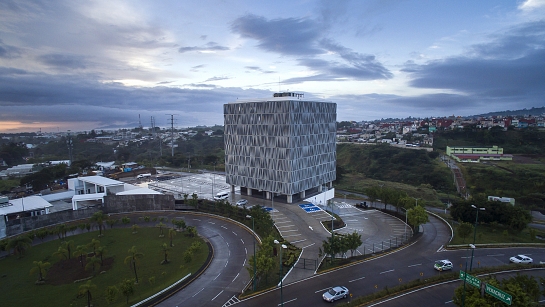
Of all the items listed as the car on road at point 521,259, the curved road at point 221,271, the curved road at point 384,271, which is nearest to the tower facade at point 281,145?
the curved road at point 221,271

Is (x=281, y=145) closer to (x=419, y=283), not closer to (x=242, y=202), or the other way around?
(x=242, y=202)

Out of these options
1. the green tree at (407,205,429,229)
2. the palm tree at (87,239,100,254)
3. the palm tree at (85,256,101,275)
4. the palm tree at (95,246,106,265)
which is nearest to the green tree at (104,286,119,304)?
the palm tree at (85,256,101,275)

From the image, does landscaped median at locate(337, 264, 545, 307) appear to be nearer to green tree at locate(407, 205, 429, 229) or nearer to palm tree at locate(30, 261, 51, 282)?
green tree at locate(407, 205, 429, 229)

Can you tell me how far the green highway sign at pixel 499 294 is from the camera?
17.8m

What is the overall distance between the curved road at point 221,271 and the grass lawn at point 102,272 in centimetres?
201

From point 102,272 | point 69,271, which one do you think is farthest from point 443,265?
point 69,271

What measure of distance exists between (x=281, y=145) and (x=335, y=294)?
3516cm

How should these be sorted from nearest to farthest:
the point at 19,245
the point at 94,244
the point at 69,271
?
the point at 69,271, the point at 94,244, the point at 19,245

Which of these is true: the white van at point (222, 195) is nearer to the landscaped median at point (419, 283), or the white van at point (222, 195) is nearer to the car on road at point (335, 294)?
the car on road at point (335, 294)

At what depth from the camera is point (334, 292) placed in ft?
86.3

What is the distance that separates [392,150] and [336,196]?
2692 inches

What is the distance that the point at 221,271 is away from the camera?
3306 centimetres

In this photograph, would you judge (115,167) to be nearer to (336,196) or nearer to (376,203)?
(336,196)

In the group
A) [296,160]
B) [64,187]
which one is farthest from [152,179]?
[296,160]
